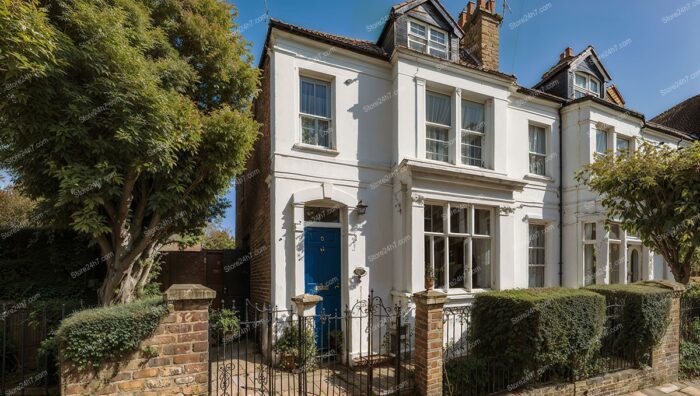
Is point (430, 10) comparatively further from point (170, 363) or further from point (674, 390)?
point (674, 390)

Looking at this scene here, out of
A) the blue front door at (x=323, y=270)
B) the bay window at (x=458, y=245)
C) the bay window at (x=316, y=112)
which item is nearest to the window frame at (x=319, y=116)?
the bay window at (x=316, y=112)

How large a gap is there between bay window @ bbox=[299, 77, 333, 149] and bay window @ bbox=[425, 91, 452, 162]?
96.5 inches

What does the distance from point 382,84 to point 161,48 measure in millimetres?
4664

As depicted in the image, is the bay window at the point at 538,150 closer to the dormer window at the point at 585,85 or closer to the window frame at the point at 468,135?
the dormer window at the point at 585,85

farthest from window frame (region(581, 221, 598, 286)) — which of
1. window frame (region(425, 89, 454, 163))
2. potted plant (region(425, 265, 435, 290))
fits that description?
potted plant (region(425, 265, 435, 290))

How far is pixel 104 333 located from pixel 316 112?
18.6 ft

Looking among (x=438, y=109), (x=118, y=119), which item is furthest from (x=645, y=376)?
(x=118, y=119)

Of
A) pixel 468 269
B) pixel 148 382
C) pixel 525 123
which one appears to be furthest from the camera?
pixel 525 123

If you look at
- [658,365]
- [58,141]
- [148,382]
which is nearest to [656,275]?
[658,365]

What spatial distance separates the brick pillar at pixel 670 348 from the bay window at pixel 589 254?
331 centimetres

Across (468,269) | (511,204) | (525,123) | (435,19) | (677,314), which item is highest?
(435,19)

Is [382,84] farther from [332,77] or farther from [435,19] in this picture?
[435,19]

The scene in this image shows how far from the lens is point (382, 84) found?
8172 millimetres

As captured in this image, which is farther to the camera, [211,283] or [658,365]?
[211,283]
